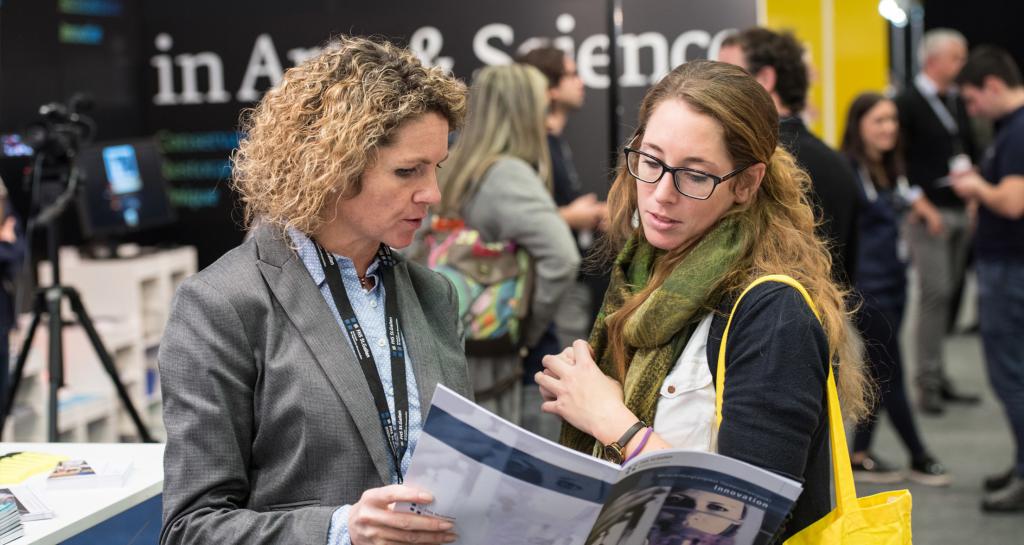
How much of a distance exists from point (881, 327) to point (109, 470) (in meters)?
2.93

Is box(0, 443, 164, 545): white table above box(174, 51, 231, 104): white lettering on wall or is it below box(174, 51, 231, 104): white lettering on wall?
below

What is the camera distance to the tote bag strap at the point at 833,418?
58.6 inches

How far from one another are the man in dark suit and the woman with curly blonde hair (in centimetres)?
182

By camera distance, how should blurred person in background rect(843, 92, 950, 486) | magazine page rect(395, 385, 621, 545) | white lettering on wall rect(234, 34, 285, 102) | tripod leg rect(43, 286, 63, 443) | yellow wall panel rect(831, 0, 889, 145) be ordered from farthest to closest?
yellow wall panel rect(831, 0, 889, 145)
white lettering on wall rect(234, 34, 285, 102)
blurred person in background rect(843, 92, 950, 486)
tripod leg rect(43, 286, 63, 443)
magazine page rect(395, 385, 621, 545)

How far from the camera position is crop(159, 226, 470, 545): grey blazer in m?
1.45

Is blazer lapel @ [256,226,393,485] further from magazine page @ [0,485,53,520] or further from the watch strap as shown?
magazine page @ [0,485,53,520]

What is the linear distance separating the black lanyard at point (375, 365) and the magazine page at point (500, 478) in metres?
0.24

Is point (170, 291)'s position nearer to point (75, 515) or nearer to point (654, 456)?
point (75, 515)

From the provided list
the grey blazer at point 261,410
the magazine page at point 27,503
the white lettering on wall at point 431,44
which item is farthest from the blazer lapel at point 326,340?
the white lettering on wall at point 431,44

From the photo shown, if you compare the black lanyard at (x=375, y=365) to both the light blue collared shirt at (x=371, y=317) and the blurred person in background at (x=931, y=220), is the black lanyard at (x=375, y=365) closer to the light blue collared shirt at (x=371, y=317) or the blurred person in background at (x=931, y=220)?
the light blue collared shirt at (x=371, y=317)

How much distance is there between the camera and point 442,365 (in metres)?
1.71

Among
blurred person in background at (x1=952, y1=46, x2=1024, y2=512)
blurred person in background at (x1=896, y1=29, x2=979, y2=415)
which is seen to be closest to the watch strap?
blurred person in background at (x1=952, y1=46, x2=1024, y2=512)

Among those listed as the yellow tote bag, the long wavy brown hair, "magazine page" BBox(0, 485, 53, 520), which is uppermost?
the long wavy brown hair

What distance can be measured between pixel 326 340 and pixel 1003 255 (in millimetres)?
3557
